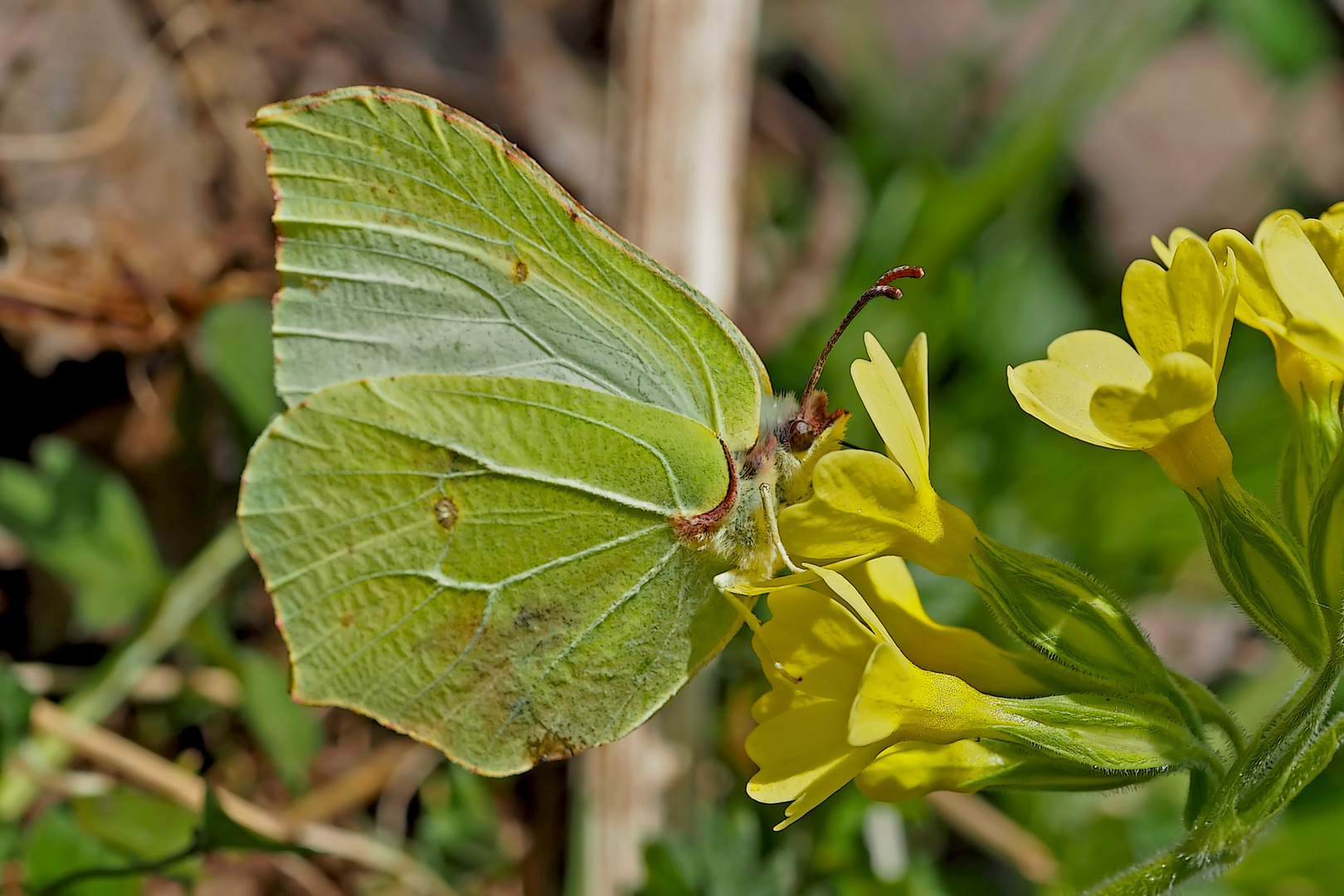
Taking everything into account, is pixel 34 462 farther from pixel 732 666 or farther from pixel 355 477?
pixel 732 666

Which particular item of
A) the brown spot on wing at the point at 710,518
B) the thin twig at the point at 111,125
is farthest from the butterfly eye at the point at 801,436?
the thin twig at the point at 111,125

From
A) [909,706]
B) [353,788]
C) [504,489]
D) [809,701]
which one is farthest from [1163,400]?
[353,788]

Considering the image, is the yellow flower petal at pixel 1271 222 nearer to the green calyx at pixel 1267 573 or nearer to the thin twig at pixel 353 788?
the green calyx at pixel 1267 573

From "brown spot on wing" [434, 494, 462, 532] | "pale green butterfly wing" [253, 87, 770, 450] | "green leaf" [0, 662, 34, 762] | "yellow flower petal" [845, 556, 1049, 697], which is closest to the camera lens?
"yellow flower petal" [845, 556, 1049, 697]

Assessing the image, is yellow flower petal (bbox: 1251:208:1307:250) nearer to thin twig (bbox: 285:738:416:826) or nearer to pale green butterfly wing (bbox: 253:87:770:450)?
pale green butterfly wing (bbox: 253:87:770:450)

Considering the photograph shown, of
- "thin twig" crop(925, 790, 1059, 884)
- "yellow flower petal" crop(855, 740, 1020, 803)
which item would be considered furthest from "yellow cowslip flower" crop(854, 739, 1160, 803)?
"thin twig" crop(925, 790, 1059, 884)

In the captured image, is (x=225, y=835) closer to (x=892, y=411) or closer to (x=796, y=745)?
(x=796, y=745)
